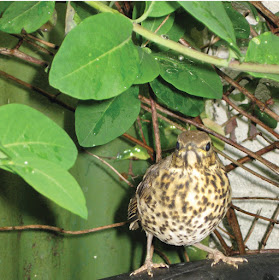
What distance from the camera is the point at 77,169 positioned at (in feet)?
5.21

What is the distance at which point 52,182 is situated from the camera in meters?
0.45

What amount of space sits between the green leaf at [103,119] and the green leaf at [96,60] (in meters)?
0.32

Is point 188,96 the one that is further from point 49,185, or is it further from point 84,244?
point 84,244

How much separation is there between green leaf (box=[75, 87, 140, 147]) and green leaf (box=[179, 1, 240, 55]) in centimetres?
40

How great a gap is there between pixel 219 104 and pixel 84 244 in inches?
31.8

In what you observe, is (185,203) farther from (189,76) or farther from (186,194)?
(189,76)

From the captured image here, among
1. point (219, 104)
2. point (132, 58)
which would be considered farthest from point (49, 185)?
point (219, 104)

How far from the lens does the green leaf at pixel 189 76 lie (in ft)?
2.81

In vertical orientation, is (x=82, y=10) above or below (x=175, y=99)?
above

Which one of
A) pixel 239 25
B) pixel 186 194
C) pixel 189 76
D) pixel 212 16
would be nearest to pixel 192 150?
pixel 186 194

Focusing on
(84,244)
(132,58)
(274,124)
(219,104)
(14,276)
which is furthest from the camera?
(219,104)

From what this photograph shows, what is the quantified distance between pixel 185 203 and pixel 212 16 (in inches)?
24.3

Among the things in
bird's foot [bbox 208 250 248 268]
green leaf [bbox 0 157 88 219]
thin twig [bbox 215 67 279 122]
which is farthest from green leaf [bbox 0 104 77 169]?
thin twig [bbox 215 67 279 122]

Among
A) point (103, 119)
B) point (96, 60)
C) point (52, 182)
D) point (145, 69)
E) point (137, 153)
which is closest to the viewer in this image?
point (52, 182)
